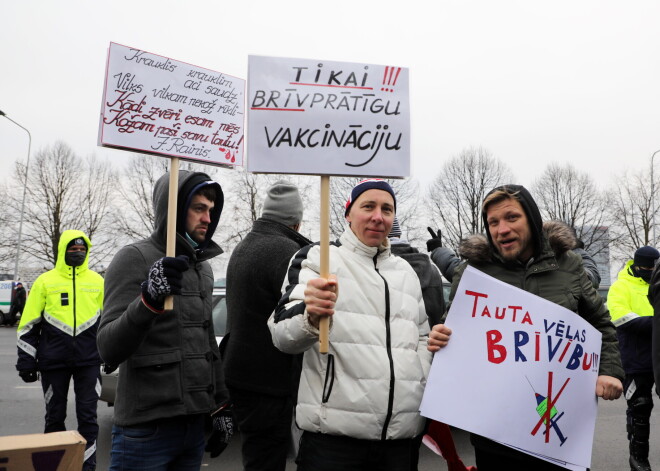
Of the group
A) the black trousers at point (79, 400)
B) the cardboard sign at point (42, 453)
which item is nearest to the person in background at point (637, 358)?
the cardboard sign at point (42, 453)

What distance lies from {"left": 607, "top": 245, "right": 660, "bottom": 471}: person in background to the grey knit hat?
3.36 m

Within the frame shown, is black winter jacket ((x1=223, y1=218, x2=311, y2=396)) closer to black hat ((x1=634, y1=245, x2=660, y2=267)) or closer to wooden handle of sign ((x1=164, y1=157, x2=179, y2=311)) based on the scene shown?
wooden handle of sign ((x1=164, y1=157, x2=179, y2=311))

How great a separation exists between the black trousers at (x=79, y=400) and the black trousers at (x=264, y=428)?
225 centimetres

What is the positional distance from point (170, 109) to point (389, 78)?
1061 mm

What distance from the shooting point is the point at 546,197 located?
3681 centimetres

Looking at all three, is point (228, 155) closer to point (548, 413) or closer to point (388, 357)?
point (388, 357)

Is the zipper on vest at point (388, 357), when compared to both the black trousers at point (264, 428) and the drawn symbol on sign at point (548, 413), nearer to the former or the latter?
the drawn symbol on sign at point (548, 413)

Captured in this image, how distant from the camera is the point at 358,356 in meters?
2.19

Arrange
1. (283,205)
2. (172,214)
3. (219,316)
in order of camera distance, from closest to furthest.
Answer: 1. (172,214)
2. (283,205)
3. (219,316)

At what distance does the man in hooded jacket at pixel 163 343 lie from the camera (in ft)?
7.07

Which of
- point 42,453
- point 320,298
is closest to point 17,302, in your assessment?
point 42,453

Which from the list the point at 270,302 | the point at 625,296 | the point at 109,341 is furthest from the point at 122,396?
the point at 625,296

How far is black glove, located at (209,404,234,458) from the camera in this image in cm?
286

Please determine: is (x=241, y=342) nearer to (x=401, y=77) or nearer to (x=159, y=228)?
(x=159, y=228)
